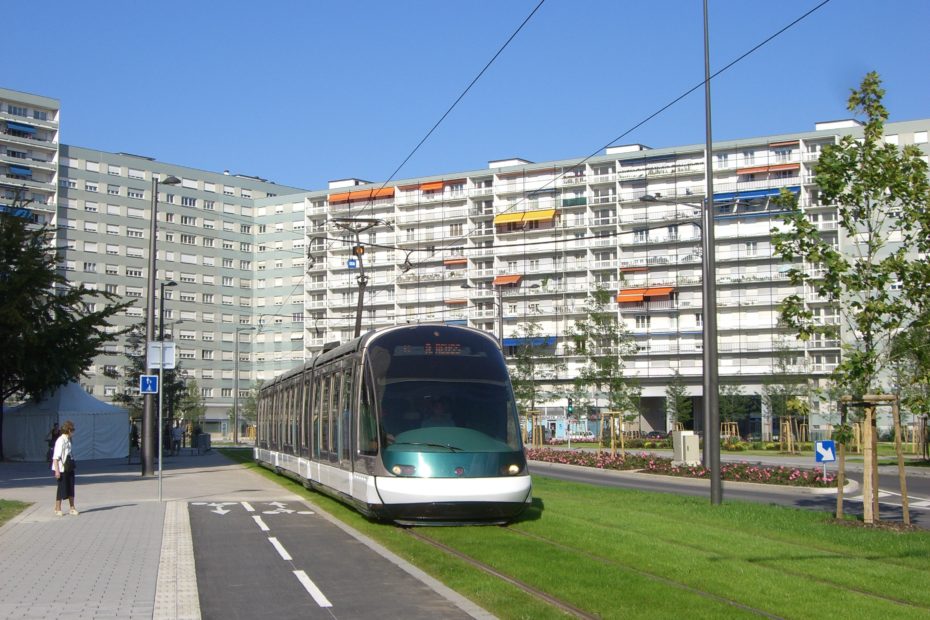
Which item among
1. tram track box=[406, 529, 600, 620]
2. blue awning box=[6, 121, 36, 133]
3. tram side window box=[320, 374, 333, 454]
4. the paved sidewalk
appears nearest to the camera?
tram track box=[406, 529, 600, 620]

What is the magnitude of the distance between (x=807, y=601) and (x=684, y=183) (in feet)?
304

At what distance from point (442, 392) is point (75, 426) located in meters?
34.6

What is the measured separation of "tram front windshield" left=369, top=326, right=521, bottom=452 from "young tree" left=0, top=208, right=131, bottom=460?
23959 mm

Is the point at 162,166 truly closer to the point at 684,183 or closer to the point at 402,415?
the point at 684,183

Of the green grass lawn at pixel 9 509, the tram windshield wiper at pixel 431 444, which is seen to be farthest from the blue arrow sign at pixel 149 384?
the tram windshield wiper at pixel 431 444

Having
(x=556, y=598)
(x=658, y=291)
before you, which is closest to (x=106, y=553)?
(x=556, y=598)

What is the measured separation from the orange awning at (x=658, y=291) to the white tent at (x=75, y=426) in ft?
197

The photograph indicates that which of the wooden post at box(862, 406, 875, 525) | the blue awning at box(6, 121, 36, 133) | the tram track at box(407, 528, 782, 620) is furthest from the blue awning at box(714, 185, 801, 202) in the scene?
the tram track at box(407, 528, 782, 620)

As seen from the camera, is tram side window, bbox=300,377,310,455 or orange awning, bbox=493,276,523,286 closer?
tram side window, bbox=300,377,310,455

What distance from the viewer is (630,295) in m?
100

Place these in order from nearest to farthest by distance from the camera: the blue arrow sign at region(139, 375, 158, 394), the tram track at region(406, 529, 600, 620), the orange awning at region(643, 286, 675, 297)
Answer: the tram track at region(406, 529, 600, 620) < the blue arrow sign at region(139, 375, 158, 394) < the orange awning at region(643, 286, 675, 297)

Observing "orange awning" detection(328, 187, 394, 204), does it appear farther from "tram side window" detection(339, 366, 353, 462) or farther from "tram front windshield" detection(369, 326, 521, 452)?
"tram front windshield" detection(369, 326, 521, 452)

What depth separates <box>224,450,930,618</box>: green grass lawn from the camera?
30.6 ft

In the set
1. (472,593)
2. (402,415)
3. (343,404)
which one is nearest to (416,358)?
(402,415)
